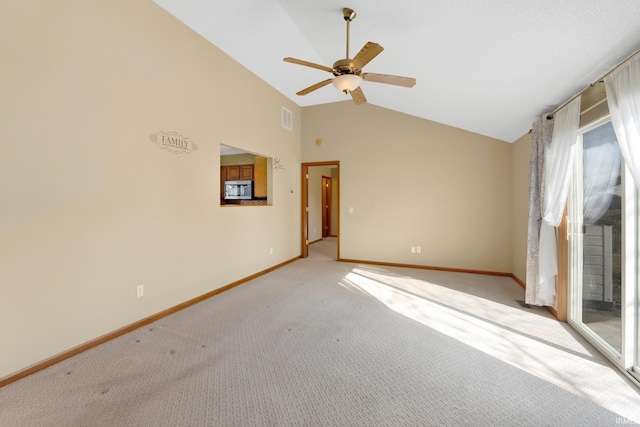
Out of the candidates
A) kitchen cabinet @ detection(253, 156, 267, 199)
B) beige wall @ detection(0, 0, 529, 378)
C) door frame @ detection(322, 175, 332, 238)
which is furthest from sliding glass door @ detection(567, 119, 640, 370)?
door frame @ detection(322, 175, 332, 238)

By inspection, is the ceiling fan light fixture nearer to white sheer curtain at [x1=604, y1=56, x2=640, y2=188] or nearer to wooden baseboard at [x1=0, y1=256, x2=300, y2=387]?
white sheer curtain at [x1=604, y1=56, x2=640, y2=188]

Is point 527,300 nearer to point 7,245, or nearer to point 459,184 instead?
point 459,184

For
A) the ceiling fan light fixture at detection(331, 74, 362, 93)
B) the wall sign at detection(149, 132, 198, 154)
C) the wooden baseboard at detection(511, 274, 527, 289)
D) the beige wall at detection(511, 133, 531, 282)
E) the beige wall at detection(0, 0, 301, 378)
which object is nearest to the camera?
the beige wall at detection(0, 0, 301, 378)

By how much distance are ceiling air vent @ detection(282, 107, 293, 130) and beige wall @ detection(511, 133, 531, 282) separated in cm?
399

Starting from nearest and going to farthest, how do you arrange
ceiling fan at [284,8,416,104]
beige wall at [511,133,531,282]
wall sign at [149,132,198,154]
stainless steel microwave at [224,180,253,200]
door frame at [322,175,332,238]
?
ceiling fan at [284,8,416,104] < wall sign at [149,132,198,154] < beige wall at [511,133,531,282] < stainless steel microwave at [224,180,253,200] < door frame at [322,175,332,238]

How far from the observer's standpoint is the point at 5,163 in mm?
1843

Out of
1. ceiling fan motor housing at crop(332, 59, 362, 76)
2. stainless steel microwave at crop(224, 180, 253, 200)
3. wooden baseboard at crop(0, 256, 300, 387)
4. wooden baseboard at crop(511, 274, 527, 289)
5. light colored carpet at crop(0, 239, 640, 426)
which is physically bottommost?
light colored carpet at crop(0, 239, 640, 426)

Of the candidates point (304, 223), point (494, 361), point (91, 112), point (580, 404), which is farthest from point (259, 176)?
point (580, 404)

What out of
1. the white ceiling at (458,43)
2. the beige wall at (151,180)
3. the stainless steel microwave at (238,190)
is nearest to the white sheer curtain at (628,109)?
the white ceiling at (458,43)

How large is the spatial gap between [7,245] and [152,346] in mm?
1283

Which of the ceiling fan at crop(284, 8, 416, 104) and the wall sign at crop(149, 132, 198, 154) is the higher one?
the ceiling fan at crop(284, 8, 416, 104)

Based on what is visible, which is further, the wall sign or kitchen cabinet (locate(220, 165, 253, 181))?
kitchen cabinet (locate(220, 165, 253, 181))

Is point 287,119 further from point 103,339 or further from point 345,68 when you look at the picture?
point 103,339

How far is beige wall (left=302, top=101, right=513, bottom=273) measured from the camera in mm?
4723
